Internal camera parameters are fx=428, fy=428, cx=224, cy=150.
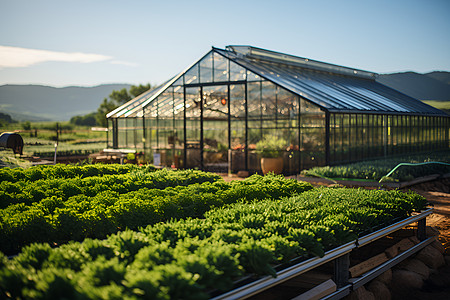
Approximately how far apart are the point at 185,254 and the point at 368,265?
309cm

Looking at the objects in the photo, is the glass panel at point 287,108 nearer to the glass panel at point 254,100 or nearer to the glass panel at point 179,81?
the glass panel at point 254,100

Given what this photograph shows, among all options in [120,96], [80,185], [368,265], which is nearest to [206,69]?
[80,185]

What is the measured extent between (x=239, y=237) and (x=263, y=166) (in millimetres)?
12801

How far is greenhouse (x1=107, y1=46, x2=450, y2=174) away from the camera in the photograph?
16.5 m

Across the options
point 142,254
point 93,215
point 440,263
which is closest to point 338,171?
point 440,263

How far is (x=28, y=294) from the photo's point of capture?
10.1ft

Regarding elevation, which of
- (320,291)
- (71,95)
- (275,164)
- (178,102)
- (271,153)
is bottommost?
(320,291)

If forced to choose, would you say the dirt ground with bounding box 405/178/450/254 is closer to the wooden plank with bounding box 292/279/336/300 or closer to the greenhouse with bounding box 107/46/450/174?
the greenhouse with bounding box 107/46/450/174

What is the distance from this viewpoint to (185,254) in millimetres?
3848

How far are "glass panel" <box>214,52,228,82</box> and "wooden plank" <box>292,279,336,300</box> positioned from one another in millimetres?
14322

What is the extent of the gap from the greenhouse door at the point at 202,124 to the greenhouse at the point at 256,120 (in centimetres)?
5

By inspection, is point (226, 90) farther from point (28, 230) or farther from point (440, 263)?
point (28, 230)

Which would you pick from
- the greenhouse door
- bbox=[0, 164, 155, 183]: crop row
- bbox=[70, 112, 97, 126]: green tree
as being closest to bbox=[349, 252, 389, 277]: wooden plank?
bbox=[0, 164, 155, 183]: crop row

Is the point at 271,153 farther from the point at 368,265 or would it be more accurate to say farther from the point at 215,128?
the point at 368,265
